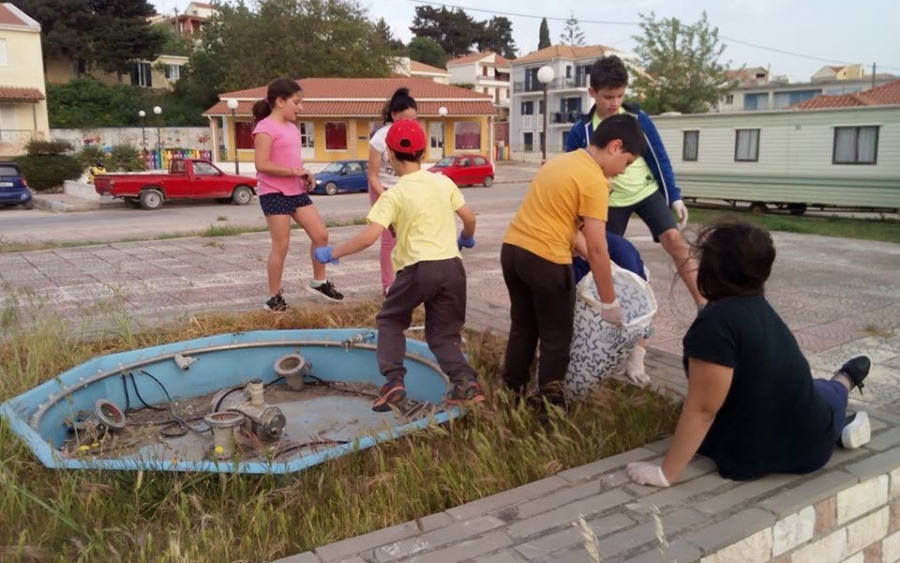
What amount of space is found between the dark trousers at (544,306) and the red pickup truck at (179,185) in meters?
19.9

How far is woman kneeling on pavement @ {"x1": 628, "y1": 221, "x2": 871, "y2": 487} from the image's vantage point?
275 centimetres

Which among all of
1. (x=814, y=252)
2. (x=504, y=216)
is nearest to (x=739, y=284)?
(x=814, y=252)

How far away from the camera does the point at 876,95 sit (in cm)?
2856

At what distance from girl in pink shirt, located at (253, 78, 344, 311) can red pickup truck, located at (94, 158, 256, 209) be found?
668 inches

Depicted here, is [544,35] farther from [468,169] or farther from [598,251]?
[598,251]

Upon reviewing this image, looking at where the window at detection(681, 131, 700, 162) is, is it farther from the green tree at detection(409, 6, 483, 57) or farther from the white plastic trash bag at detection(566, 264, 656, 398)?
the green tree at detection(409, 6, 483, 57)

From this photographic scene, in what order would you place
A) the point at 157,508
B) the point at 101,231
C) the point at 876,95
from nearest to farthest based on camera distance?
the point at 157,508 → the point at 101,231 → the point at 876,95

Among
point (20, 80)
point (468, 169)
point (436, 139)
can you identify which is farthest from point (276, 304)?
point (20, 80)

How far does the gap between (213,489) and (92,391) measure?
1564 millimetres

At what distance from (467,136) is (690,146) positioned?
66.9 feet

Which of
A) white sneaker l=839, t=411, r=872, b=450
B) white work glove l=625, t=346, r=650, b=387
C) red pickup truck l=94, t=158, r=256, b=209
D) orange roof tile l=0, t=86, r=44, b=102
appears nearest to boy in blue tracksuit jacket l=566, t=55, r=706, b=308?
white work glove l=625, t=346, r=650, b=387

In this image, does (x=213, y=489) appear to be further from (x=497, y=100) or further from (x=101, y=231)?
(x=497, y=100)

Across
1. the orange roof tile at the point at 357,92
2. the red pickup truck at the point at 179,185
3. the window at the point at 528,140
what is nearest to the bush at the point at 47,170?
the red pickup truck at the point at 179,185

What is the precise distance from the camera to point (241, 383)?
4723mm
